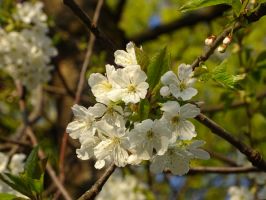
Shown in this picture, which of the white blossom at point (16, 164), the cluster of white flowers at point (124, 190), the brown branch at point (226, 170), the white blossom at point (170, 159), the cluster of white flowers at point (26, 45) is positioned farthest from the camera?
the cluster of white flowers at point (124, 190)

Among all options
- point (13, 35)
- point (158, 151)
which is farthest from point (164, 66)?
point (13, 35)

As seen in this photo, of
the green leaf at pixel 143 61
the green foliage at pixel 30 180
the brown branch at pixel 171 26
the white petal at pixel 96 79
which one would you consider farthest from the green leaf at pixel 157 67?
the brown branch at pixel 171 26

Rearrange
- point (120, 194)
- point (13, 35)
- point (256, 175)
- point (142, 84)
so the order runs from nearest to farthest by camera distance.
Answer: point (142, 84) → point (256, 175) → point (13, 35) → point (120, 194)

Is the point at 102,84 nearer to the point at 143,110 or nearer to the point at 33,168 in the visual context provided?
the point at 143,110

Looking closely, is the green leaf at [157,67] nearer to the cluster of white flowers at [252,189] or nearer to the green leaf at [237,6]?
the green leaf at [237,6]

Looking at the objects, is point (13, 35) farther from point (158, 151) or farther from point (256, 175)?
point (158, 151)

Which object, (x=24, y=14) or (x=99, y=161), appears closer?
(x=99, y=161)
